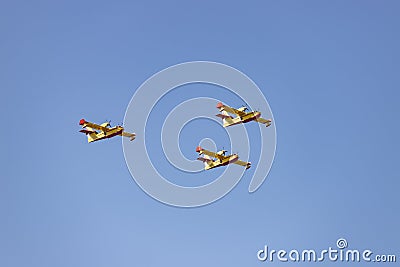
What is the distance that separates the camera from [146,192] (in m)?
50.4

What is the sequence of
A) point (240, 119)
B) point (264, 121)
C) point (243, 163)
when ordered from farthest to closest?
point (243, 163)
point (264, 121)
point (240, 119)

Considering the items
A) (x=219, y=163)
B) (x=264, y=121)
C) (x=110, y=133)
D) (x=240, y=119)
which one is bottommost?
(x=219, y=163)

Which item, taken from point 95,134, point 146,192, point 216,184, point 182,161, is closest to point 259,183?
point 216,184

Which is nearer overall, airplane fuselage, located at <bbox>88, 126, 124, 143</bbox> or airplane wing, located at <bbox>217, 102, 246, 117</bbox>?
airplane wing, located at <bbox>217, 102, 246, 117</bbox>

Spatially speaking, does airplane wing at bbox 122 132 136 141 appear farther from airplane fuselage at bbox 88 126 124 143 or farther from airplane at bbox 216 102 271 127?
airplane at bbox 216 102 271 127

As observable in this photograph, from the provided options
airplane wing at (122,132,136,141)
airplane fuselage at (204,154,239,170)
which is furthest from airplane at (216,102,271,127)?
airplane wing at (122,132,136,141)

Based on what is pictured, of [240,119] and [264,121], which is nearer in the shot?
[240,119]

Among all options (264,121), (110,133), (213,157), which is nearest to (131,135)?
(110,133)

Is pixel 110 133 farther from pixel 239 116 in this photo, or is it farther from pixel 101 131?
pixel 239 116

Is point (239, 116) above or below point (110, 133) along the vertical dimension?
above

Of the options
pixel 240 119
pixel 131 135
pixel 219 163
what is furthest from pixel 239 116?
pixel 131 135

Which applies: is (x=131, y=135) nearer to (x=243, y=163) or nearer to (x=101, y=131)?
(x=101, y=131)

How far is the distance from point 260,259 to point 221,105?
2096cm

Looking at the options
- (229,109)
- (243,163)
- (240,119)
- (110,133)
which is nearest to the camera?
(229,109)
